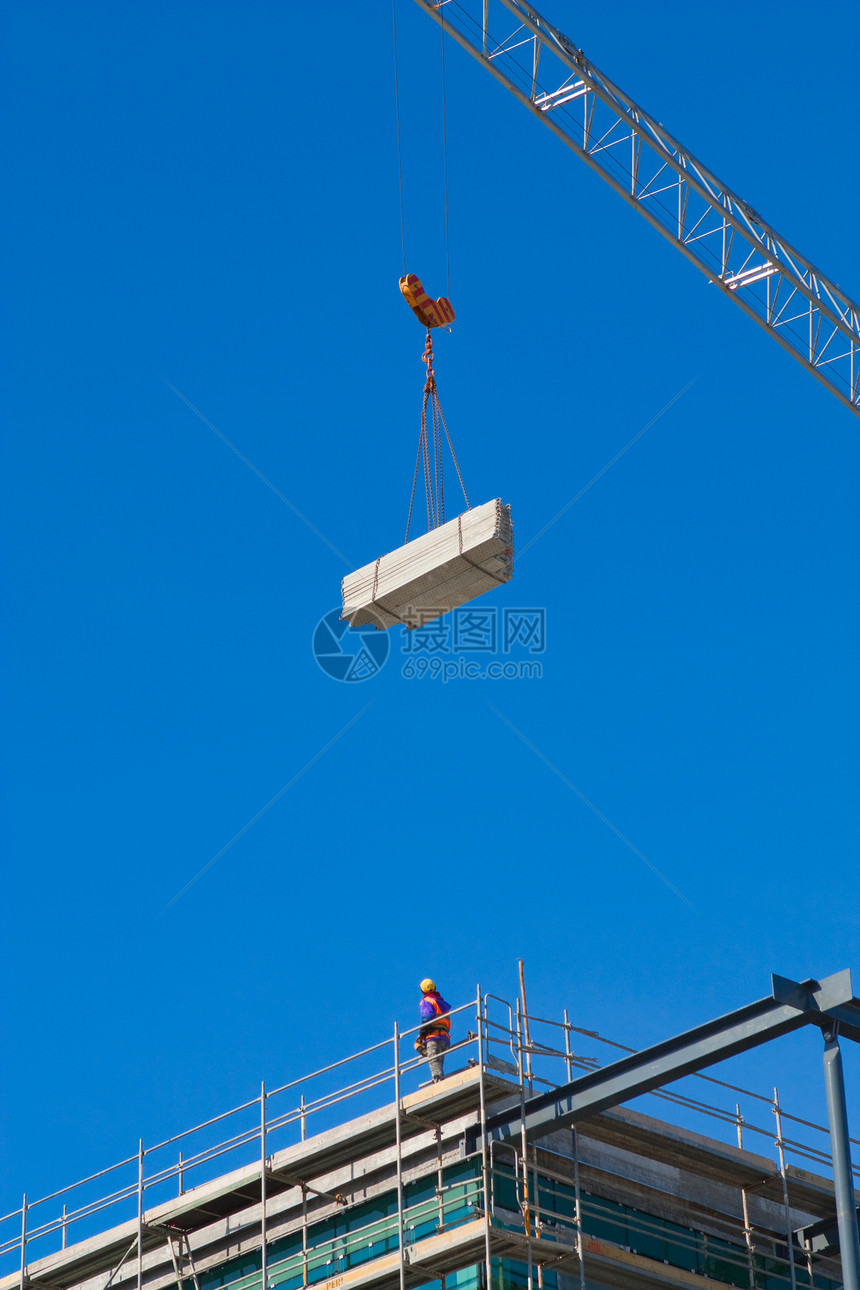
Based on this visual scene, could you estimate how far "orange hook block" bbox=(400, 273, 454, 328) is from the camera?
36781 mm

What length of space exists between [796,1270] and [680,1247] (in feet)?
7.79

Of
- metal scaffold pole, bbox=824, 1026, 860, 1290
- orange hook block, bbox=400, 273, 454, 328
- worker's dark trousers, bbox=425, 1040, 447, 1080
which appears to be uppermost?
orange hook block, bbox=400, 273, 454, 328

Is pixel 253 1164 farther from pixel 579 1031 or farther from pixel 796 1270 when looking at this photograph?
pixel 796 1270

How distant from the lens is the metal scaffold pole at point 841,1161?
80.7 feet

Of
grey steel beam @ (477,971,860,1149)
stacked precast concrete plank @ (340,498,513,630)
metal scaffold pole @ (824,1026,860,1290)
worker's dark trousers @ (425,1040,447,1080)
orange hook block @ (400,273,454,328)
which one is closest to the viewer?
metal scaffold pole @ (824,1026,860,1290)

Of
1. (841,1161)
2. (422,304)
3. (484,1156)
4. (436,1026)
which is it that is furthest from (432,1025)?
(422,304)

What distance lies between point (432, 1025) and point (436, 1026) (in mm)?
66

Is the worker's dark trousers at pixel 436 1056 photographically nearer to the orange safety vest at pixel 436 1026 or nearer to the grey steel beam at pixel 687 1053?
the orange safety vest at pixel 436 1026

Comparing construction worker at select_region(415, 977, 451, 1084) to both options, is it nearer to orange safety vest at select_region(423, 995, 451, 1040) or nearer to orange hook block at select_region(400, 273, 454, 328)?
orange safety vest at select_region(423, 995, 451, 1040)

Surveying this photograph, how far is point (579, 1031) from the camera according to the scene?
29.4 metres

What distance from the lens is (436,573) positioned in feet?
102

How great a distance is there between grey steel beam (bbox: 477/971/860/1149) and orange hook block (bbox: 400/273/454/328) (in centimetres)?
1515

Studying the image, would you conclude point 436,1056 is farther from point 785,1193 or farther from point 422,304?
point 422,304

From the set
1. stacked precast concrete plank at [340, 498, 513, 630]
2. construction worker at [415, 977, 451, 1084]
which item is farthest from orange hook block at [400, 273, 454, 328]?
construction worker at [415, 977, 451, 1084]
